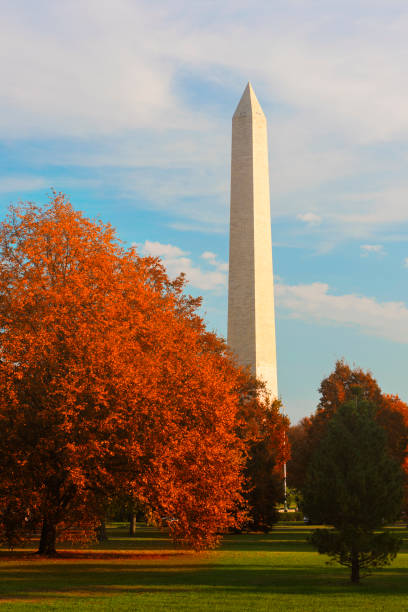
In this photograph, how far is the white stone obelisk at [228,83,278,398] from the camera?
58.4 m

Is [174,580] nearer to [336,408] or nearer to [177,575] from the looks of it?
[177,575]

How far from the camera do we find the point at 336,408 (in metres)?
55.3

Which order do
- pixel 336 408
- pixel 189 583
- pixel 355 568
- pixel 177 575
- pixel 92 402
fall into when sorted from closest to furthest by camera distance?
pixel 189 583, pixel 355 568, pixel 177 575, pixel 92 402, pixel 336 408

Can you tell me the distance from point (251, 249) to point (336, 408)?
1267 centimetres

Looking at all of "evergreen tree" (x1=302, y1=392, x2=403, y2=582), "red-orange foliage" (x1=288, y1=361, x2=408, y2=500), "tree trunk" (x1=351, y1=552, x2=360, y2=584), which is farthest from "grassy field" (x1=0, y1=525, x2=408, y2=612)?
"red-orange foliage" (x1=288, y1=361, x2=408, y2=500)

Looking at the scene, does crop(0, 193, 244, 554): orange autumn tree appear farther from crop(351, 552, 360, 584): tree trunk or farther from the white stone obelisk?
the white stone obelisk

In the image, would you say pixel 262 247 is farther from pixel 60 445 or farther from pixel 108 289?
pixel 60 445

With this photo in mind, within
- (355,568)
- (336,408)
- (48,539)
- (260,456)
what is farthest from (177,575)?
(336,408)

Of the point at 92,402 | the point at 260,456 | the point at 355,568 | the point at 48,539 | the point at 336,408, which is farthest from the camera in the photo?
the point at 336,408

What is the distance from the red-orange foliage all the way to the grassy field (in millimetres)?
23449

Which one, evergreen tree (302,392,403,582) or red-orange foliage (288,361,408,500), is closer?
evergreen tree (302,392,403,582)

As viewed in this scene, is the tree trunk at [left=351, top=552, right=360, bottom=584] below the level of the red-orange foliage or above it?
below

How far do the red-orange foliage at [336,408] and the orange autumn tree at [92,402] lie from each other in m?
26.4

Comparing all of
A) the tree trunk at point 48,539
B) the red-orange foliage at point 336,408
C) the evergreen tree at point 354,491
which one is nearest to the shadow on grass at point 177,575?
the tree trunk at point 48,539
